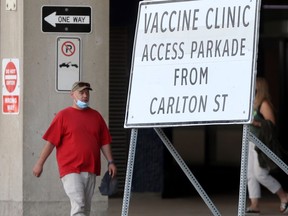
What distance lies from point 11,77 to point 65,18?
970 mm

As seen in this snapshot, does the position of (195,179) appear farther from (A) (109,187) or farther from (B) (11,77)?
(B) (11,77)

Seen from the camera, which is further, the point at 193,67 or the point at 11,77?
the point at 11,77

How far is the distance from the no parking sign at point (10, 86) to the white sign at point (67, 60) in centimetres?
52

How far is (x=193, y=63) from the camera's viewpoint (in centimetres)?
862

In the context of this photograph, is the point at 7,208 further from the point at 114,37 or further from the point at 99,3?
the point at 114,37

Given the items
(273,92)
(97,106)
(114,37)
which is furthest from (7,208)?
(273,92)

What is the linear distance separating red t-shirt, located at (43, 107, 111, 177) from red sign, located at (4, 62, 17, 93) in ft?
6.29

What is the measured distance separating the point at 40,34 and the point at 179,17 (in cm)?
379

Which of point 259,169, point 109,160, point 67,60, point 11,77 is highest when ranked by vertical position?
point 67,60

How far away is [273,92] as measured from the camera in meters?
18.7

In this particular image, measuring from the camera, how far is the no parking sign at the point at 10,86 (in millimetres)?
12392

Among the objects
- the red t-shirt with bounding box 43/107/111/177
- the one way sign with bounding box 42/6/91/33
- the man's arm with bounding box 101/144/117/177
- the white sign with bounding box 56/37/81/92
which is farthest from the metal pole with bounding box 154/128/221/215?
the one way sign with bounding box 42/6/91/33

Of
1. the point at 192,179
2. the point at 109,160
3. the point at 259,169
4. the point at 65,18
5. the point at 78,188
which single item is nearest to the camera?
the point at 192,179

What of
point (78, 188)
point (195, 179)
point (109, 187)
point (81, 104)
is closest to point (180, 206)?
point (109, 187)
